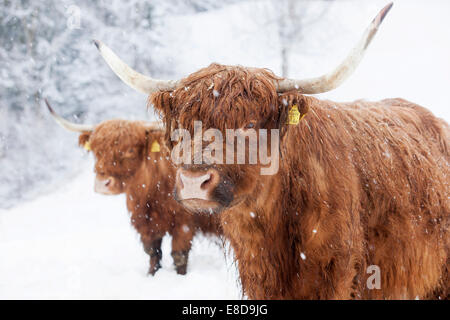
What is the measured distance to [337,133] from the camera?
2.23 metres

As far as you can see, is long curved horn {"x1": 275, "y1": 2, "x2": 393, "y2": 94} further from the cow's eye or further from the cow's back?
the cow's eye

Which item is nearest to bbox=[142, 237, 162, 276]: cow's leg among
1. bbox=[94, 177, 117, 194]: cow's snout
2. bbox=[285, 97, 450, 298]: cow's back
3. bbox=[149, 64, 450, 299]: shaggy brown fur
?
bbox=[94, 177, 117, 194]: cow's snout

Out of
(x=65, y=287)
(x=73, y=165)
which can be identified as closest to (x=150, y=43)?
(x=73, y=165)

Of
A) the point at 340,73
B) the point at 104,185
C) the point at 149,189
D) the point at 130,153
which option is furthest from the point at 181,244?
the point at 340,73

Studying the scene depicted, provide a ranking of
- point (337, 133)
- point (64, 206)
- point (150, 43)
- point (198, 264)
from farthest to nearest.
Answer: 1. point (150, 43)
2. point (64, 206)
3. point (198, 264)
4. point (337, 133)

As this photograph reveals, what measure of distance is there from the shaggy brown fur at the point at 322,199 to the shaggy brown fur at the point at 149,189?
2.69 m

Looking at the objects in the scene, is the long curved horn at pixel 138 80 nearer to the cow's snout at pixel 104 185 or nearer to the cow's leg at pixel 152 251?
the cow's snout at pixel 104 185

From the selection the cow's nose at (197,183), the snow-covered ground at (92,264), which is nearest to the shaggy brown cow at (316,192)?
the cow's nose at (197,183)

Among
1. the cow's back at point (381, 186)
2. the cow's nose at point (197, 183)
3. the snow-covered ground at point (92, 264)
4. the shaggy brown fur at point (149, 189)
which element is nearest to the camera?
the cow's nose at point (197, 183)

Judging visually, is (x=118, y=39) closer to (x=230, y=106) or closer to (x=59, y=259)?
(x=59, y=259)

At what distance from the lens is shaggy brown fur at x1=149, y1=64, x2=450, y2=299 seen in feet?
6.29

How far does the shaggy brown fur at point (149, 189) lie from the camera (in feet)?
15.9
